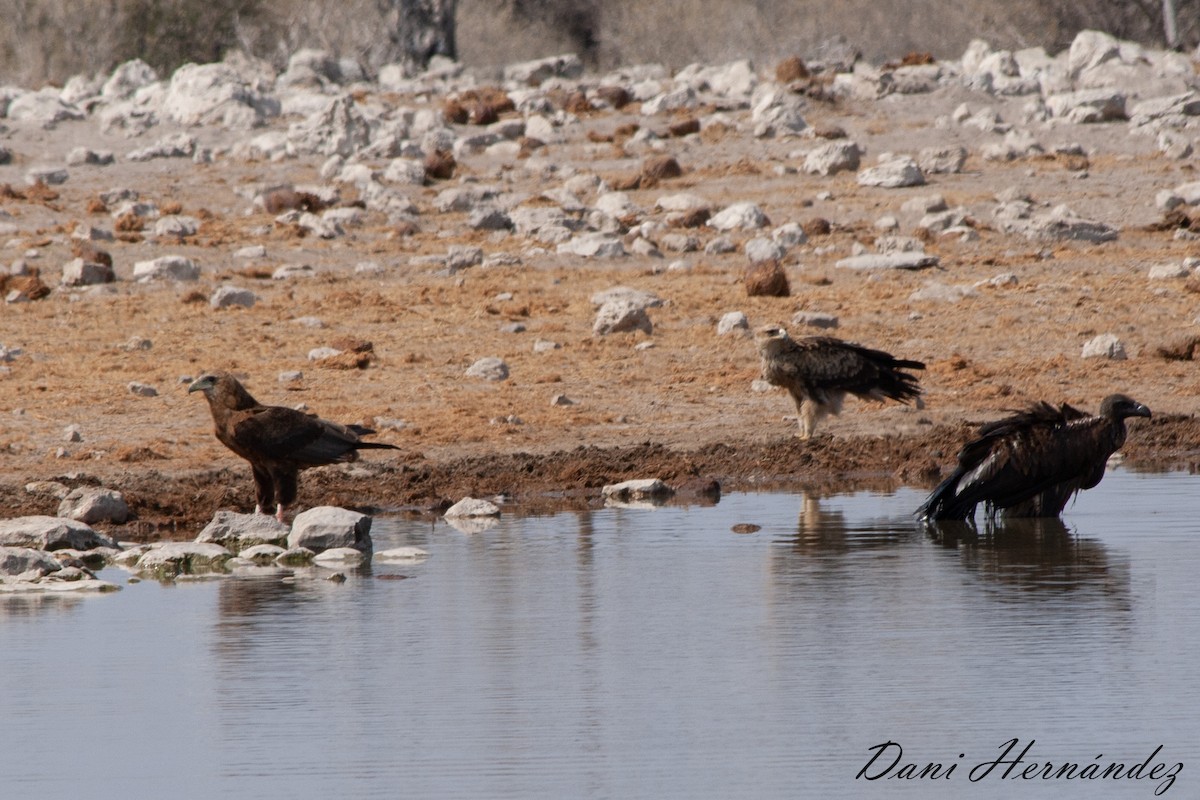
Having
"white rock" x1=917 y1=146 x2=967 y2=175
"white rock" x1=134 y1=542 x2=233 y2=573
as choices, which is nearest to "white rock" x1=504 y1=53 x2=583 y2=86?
"white rock" x1=917 y1=146 x2=967 y2=175

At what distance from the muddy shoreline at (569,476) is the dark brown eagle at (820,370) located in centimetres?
22

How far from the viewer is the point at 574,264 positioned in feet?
51.1

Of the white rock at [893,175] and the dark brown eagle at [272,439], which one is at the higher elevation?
the white rock at [893,175]

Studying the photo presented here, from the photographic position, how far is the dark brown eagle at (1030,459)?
8.95m

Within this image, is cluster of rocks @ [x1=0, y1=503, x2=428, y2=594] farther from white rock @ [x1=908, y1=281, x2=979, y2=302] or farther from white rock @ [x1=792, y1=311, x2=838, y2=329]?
white rock @ [x1=908, y1=281, x2=979, y2=302]

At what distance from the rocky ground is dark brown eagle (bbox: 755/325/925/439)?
234 millimetres

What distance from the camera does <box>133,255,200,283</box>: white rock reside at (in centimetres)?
1499

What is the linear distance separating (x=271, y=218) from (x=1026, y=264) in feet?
21.4

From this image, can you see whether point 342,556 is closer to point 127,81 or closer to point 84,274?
point 84,274

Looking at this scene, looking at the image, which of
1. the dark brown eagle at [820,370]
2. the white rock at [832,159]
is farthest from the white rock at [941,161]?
the dark brown eagle at [820,370]

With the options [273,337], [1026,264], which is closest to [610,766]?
[273,337]

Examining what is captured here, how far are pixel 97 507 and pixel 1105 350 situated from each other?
268 inches

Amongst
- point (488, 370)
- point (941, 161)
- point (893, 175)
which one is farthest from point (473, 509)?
point (941, 161)

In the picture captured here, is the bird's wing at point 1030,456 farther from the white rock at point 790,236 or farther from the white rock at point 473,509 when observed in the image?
the white rock at point 790,236
